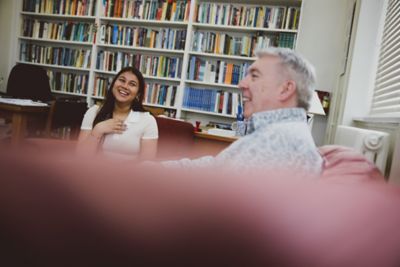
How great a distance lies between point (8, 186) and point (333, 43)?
405 cm

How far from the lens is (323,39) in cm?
386

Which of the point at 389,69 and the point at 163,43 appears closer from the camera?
the point at 389,69

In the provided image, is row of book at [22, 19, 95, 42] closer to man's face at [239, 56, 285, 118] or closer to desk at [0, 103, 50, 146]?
desk at [0, 103, 50, 146]

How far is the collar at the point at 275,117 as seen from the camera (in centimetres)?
91

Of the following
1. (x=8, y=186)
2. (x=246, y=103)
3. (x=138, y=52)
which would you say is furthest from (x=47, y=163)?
(x=138, y=52)

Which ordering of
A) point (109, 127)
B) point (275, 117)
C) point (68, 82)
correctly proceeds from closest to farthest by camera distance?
point (275, 117), point (109, 127), point (68, 82)

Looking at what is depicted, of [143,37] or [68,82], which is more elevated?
[143,37]

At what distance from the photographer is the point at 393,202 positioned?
21 cm

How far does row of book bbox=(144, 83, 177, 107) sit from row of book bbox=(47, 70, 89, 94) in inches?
32.1

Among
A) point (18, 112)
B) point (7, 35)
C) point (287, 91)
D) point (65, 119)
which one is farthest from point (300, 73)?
point (7, 35)

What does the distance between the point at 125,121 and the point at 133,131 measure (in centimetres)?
8

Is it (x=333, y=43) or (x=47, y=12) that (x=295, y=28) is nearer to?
(x=333, y=43)

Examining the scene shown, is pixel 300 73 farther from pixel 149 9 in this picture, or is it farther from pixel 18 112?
pixel 149 9

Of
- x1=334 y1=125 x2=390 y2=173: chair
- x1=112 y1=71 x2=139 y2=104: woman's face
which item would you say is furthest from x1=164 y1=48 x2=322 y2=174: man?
x1=112 y1=71 x2=139 y2=104: woman's face
